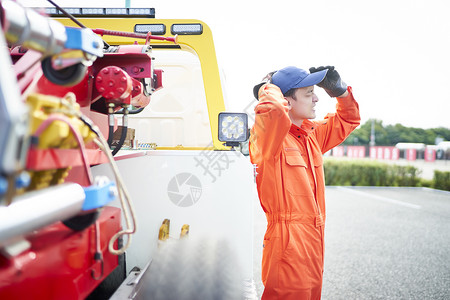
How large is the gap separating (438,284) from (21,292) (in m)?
5.01

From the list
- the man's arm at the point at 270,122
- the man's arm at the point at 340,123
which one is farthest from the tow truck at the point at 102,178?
the man's arm at the point at 340,123

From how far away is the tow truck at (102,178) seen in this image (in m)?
0.66

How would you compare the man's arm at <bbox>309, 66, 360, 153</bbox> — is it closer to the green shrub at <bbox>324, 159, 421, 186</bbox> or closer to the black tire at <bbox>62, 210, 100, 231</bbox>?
the black tire at <bbox>62, 210, 100, 231</bbox>

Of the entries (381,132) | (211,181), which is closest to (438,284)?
(211,181)

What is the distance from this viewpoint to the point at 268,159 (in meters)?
2.06

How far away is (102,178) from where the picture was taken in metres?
0.83

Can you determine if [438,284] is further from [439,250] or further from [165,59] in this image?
[165,59]

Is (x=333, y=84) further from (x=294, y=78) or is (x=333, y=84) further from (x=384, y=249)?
(x=384, y=249)

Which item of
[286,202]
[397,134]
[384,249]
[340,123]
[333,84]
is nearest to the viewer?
[286,202]

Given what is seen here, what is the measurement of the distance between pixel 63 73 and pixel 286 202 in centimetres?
151

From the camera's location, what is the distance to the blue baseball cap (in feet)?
7.06

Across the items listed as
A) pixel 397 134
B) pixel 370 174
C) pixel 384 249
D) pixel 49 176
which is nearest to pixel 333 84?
pixel 49 176

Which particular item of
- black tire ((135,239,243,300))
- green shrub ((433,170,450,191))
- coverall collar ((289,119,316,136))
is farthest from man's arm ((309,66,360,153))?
green shrub ((433,170,450,191))

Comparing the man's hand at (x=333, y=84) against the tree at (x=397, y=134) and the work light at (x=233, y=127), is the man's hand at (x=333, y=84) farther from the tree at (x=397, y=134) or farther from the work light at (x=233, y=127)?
the tree at (x=397, y=134)
